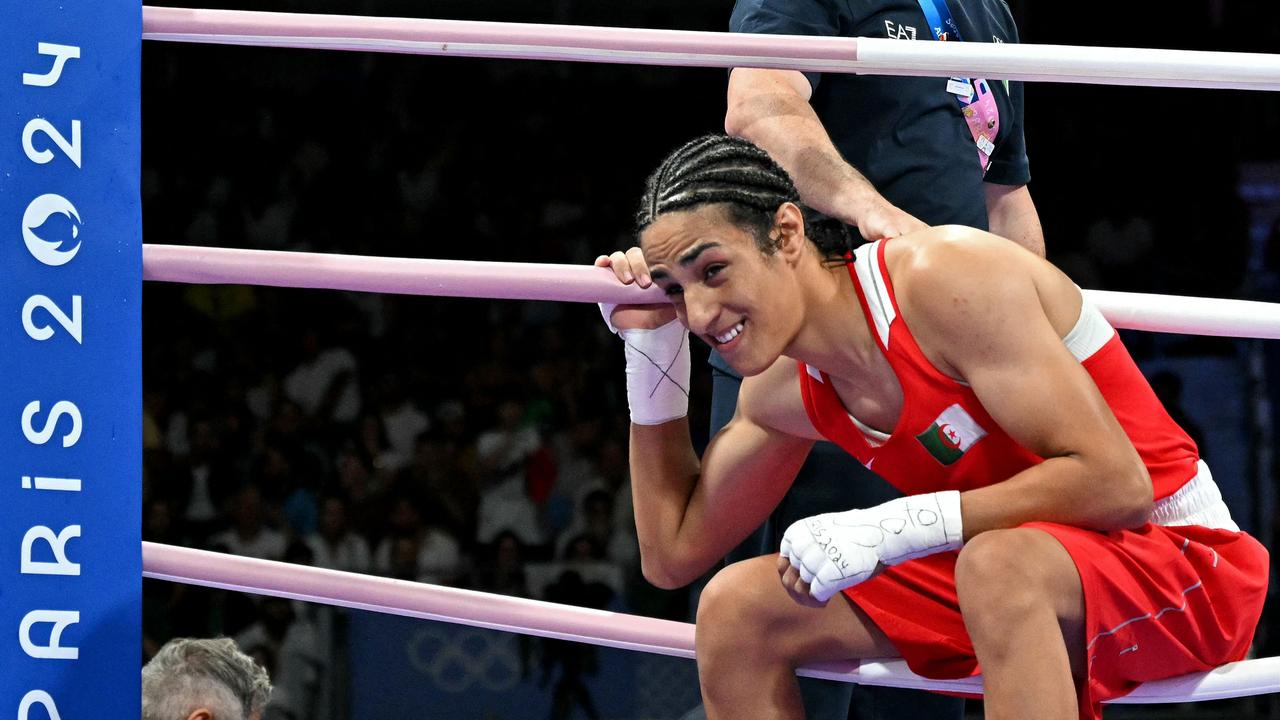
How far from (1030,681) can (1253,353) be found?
3.90 metres

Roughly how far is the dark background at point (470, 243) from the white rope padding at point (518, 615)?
2.86 meters

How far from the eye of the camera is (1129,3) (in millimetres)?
5844

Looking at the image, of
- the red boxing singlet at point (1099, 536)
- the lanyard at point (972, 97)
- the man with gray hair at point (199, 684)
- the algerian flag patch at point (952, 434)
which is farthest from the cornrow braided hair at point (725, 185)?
the man with gray hair at point (199, 684)

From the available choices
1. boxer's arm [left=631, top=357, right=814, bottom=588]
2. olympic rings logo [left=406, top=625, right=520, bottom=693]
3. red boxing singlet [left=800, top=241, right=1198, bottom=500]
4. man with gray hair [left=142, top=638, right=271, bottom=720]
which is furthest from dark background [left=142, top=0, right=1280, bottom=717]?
red boxing singlet [left=800, top=241, right=1198, bottom=500]

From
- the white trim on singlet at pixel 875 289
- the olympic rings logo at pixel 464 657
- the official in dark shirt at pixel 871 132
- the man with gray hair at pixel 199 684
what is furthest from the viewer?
the olympic rings logo at pixel 464 657

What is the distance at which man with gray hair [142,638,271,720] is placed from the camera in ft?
6.31

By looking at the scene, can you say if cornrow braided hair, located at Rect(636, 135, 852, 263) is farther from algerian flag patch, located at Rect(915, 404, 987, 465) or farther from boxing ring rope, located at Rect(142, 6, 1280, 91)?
algerian flag patch, located at Rect(915, 404, 987, 465)

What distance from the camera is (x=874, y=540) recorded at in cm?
135

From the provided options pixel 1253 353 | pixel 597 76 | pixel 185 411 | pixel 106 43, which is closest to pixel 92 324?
pixel 106 43

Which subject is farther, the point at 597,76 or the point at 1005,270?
the point at 597,76

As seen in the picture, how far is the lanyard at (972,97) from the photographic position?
1.91 m

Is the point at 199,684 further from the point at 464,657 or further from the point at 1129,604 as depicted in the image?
the point at 464,657

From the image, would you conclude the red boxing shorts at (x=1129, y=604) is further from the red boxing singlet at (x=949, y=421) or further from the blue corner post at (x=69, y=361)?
the blue corner post at (x=69, y=361)

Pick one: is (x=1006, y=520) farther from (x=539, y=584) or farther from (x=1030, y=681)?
(x=539, y=584)
